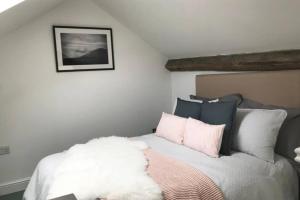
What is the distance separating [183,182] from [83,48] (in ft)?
7.45

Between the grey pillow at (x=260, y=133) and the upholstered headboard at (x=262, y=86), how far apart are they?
1.08 ft

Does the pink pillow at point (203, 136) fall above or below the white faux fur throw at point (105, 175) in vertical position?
above

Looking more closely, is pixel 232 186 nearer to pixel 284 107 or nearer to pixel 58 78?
pixel 284 107

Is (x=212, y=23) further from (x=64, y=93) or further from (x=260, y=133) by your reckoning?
(x=64, y=93)

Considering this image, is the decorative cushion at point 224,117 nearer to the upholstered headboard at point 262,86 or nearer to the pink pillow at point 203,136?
the pink pillow at point 203,136

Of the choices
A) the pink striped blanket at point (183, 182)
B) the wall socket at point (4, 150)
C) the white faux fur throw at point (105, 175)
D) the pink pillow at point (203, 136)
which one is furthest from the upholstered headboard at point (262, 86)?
the wall socket at point (4, 150)

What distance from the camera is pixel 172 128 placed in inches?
108

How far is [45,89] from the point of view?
3215 millimetres

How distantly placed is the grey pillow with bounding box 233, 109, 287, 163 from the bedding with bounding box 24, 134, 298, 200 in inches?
2.6

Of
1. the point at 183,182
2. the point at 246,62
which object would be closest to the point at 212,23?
the point at 246,62

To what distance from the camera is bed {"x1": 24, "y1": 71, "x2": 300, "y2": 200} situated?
1.94m

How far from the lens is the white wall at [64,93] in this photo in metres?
3.05

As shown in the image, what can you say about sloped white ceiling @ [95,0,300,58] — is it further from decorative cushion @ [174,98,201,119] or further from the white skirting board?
the white skirting board

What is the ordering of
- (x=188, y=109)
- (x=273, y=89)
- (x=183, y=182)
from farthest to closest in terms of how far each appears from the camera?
1. (x=188, y=109)
2. (x=273, y=89)
3. (x=183, y=182)
